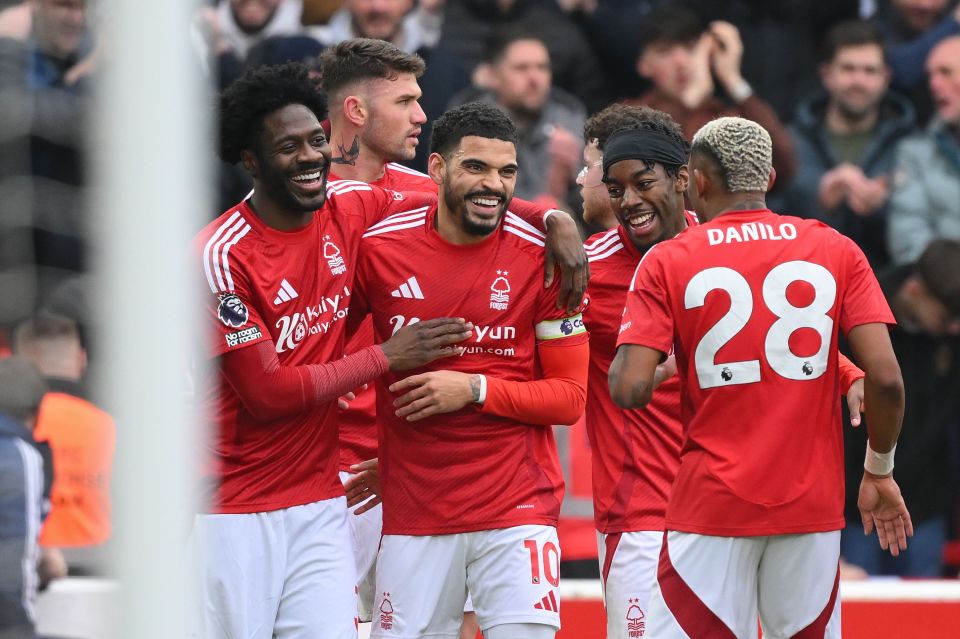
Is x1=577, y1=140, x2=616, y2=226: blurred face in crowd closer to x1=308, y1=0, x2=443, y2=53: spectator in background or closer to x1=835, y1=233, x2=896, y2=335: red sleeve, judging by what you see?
x1=835, y1=233, x2=896, y2=335: red sleeve

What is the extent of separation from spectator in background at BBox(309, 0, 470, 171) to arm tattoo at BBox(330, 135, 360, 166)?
244 cm

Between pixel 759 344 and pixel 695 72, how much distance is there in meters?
4.34

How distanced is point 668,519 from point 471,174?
1.34 m

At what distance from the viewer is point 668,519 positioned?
503 cm

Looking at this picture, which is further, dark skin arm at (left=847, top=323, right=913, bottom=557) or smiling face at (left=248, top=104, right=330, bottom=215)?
smiling face at (left=248, top=104, right=330, bottom=215)

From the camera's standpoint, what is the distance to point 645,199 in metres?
5.73

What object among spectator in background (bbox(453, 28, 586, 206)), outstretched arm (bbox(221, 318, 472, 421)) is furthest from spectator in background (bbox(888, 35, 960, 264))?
outstretched arm (bbox(221, 318, 472, 421))

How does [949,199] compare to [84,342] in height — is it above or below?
above

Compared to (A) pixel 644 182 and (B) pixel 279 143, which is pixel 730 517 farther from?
(B) pixel 279 143

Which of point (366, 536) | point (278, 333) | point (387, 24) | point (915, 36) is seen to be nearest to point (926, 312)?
point (915, 36)

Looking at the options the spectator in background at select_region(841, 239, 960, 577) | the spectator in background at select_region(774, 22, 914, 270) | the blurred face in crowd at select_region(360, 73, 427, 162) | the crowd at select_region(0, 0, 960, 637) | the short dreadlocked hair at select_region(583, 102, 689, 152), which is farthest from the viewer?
the spectator in background at select_region(774, 22, 914, 270)

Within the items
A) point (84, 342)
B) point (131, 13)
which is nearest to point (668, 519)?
point (84, 342)

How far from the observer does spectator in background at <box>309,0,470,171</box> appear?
8.93m

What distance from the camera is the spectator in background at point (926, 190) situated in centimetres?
841
